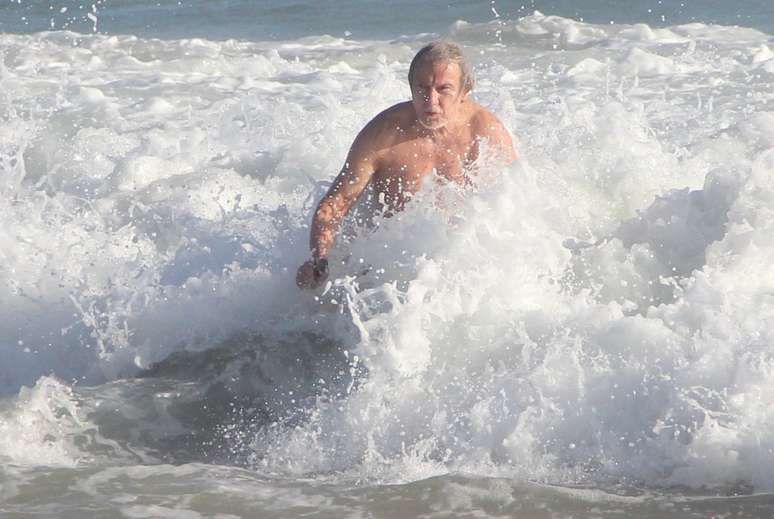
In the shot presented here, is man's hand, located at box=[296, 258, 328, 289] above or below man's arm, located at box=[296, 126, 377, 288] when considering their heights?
below

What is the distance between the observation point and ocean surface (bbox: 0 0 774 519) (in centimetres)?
438

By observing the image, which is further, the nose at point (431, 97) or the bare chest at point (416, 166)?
the bare chest at point (416, 166)

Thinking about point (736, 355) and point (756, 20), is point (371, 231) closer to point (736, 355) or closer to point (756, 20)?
point (736, 355)

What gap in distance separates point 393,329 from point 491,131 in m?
1.08

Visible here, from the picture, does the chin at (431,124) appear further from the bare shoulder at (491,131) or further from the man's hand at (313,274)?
the man's hand at (313,274)

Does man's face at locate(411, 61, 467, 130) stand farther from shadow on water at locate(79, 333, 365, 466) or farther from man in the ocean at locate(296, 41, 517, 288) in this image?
shadow on water at locate(79, 333, 365, 466)

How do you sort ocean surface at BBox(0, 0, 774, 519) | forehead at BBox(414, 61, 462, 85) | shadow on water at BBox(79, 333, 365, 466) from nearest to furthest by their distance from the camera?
ocean surface at BBox(0, 0, 774, 519) < shadow on water at BBox(79, 333, 365, 466) < forehead at BBox(414, 61, 462, 85)

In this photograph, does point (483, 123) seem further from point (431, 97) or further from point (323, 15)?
point (323, 15)

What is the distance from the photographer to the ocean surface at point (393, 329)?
4.38 m

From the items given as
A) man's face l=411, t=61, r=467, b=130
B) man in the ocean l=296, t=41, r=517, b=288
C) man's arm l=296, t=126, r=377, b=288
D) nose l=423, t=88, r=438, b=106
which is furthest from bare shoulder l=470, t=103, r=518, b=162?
man's arm l=296, t=126, r=377, b=288

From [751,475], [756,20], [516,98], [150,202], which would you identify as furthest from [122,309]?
[756,20]

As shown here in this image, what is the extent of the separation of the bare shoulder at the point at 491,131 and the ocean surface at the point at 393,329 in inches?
3.8

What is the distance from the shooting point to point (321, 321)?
5.68 meters

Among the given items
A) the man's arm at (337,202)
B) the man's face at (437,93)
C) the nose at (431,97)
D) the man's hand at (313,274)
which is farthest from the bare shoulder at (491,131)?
the man's hand at (313,274)
